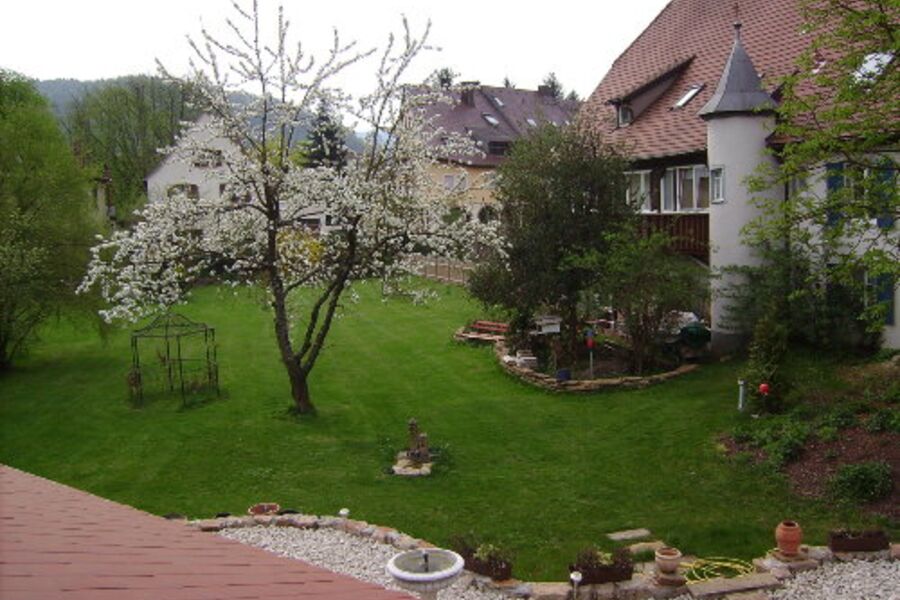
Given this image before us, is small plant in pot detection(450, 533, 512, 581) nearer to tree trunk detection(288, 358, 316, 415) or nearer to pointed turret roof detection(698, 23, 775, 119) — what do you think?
tree trunk detection(288, 358, 316, 415)

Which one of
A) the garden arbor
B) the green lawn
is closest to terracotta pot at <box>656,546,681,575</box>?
the green lawn

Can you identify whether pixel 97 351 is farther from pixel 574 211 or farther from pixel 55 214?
pixel 574 211

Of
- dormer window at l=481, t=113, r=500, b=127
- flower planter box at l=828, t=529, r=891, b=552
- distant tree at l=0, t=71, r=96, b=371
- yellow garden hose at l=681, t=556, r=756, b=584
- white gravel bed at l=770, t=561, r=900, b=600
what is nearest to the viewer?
white gravel bed at l=770, t=561, r=900, b=600

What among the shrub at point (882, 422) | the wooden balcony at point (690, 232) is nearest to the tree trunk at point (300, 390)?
the wooden balcony at point (690, 232)

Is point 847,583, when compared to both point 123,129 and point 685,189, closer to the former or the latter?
point 685,189

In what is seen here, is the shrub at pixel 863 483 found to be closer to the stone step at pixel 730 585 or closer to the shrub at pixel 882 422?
the shrub at pixel 882 422

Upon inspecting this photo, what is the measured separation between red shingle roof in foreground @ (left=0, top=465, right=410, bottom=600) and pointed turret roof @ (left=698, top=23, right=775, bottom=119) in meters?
17.7

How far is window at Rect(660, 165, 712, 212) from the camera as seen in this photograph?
22234mm

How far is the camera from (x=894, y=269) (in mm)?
10875

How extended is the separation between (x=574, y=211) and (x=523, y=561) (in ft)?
38.9

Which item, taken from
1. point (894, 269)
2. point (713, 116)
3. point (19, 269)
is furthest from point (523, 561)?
point (19, 269)

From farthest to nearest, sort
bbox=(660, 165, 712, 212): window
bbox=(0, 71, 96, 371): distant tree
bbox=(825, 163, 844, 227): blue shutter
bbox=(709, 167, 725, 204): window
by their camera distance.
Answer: bbox=(0, 71, 96, 371): distant tree → bbox=(660, 165, 712, 212): window → bbox=(709, 167, 725, 204): window → bbox=(825, 163, 844, 227): blue shutter

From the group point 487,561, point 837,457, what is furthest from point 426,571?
point 837,457

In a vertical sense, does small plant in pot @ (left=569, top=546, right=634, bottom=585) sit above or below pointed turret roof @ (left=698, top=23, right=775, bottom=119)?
below
